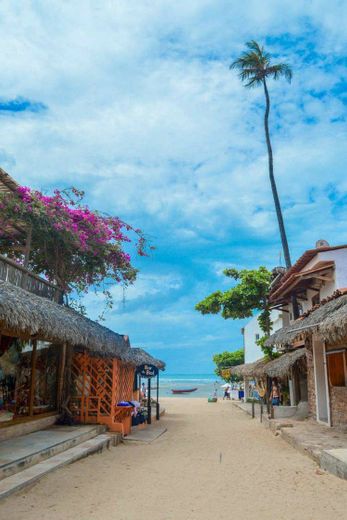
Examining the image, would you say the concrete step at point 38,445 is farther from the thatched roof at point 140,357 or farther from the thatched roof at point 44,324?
the thatched roof at point 140,357

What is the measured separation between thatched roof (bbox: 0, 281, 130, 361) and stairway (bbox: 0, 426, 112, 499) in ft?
6.54

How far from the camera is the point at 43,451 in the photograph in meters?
7.88

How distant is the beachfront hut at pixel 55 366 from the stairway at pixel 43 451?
63 cm

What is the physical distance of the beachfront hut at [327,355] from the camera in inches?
384

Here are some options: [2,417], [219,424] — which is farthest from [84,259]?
[219,424]

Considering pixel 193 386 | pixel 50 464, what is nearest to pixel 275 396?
pixel 50 464

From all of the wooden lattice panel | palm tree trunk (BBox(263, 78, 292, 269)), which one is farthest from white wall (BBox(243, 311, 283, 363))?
the wooden lattice panel

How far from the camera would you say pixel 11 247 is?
13133 millimetres

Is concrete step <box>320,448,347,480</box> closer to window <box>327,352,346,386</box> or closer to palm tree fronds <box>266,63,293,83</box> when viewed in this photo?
window <box>327,352,346,386</box>

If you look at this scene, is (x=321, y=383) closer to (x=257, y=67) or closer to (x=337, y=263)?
(x=337, y=263)

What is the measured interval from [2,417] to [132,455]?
278cm

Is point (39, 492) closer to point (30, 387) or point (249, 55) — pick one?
point (30, 387)

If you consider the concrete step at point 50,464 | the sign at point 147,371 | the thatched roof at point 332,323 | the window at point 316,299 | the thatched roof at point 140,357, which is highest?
the window at point 316,299

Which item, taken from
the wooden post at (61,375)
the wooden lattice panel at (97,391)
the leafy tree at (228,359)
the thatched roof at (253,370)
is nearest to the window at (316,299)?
the thatched roof at (253,370)
